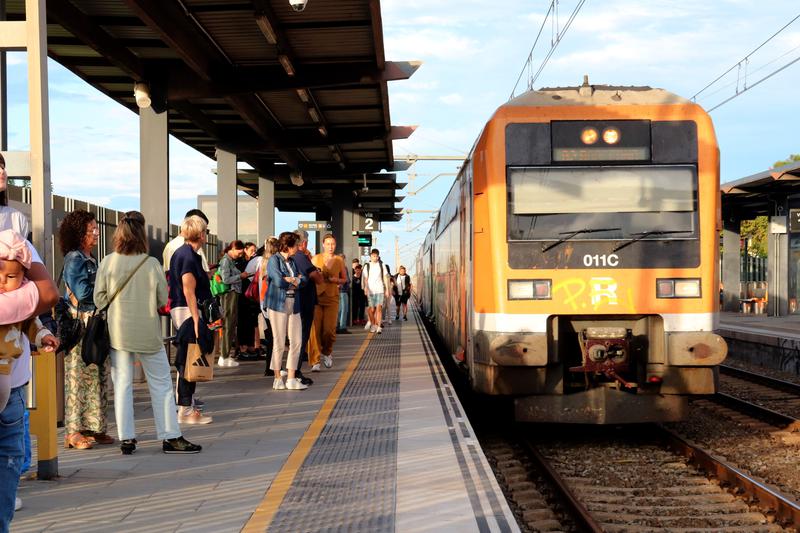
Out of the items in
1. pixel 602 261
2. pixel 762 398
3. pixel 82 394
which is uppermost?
pixel 602 261

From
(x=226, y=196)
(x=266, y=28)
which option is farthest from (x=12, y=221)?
(x=226, y=196)

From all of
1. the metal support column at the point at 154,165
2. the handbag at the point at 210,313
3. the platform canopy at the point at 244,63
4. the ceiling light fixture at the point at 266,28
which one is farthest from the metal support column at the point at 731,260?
the handbag at the point at 210,313

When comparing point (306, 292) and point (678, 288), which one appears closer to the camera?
point (678, 288)

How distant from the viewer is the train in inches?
332

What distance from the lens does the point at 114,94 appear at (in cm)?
1530

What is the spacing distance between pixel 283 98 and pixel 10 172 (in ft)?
34.0

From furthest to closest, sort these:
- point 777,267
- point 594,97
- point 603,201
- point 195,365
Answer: point 777,267 → point 594,97 → point 603,201 → point 195,365

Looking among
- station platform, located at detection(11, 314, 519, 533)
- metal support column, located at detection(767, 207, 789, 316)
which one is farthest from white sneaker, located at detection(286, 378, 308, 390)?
metal support column, located at detection(767, 207, 789, 316)

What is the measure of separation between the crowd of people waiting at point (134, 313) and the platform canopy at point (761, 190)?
14397 millimetres

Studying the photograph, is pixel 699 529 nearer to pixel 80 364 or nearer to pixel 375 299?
pixel 80 364

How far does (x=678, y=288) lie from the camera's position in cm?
851

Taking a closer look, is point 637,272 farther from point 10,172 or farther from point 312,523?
point 10,172

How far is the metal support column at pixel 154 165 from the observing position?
13289 millimetres

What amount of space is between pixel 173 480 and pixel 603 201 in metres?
4.57
